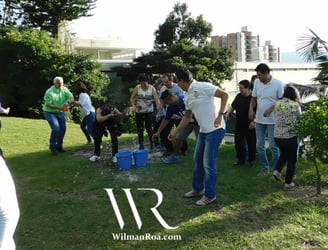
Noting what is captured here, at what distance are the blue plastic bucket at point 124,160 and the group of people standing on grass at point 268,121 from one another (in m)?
1.77

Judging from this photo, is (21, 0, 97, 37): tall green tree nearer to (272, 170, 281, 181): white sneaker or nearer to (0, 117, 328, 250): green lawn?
(0, 117, 328, 250): green lawn

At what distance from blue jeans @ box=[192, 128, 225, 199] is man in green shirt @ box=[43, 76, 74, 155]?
3744 millimetres

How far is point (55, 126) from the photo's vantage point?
300 inches

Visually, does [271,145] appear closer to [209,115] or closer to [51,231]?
[209,115]

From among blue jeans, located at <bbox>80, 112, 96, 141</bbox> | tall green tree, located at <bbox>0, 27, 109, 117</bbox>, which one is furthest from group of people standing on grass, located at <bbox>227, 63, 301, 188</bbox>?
tall green tree, located at <bbox>0, 27, 109, 117</bbox>

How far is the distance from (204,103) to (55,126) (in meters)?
4.08

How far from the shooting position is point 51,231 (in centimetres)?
416

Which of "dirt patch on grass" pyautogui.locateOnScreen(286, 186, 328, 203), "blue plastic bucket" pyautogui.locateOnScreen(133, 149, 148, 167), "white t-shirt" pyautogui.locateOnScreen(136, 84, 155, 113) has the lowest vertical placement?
"dirt patch on grass" pyautogui.locateOnScreen(286, 186, 328, 203)

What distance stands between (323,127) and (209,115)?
1379 mm

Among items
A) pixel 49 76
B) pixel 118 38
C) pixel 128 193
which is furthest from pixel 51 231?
pixel 118 38

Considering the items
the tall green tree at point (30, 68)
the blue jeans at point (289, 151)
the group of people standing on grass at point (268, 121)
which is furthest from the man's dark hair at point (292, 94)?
the tall green tree at point (30, 68)

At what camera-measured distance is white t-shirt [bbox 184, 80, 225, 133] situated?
4.43 metres

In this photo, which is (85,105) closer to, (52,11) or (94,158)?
(94,158)

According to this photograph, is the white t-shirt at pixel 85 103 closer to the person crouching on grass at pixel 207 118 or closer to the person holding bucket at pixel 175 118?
the person holding bucket at pixel 175 118
